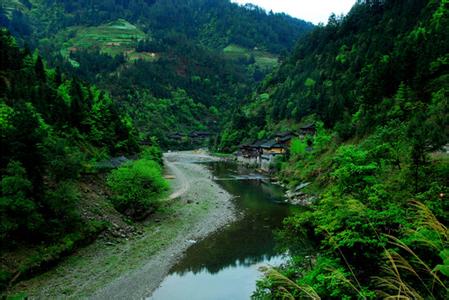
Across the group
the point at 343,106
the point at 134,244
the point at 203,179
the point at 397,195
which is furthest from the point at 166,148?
the point at 397,195

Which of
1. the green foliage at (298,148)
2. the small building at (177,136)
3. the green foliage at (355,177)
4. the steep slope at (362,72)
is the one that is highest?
the steep slope at (362,72)

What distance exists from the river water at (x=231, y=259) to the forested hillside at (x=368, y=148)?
569 centimetres

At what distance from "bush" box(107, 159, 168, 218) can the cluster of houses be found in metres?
39.8

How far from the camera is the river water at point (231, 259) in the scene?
23.6 m

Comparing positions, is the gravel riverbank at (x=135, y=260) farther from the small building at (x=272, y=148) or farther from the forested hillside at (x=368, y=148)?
the small building at (x=272, y=148)

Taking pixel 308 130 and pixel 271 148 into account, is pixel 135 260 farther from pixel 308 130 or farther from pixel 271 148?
pixel 308 130

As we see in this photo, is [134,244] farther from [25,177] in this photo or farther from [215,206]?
[215,206]

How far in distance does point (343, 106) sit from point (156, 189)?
46.0 m

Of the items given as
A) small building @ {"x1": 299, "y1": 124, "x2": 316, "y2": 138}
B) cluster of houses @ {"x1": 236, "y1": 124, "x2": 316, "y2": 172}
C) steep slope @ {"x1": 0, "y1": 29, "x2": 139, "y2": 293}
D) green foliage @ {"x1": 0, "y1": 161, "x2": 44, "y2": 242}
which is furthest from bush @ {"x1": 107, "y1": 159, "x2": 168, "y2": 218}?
small building @ {"x1": 299, "y1": 124, "x2": 316, "y2": 138}

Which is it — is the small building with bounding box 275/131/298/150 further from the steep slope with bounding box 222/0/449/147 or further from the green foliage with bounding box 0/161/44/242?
the green foliage with bounding box 0/161/44/242

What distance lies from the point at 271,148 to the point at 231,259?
184 feet

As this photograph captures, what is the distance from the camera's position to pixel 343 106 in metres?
69.7

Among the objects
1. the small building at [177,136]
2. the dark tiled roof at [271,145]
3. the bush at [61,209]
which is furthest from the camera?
the small building at [177,136]

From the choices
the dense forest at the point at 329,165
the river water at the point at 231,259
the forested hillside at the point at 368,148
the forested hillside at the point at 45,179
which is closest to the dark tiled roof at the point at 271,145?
the dense forest at the point at 329,165
